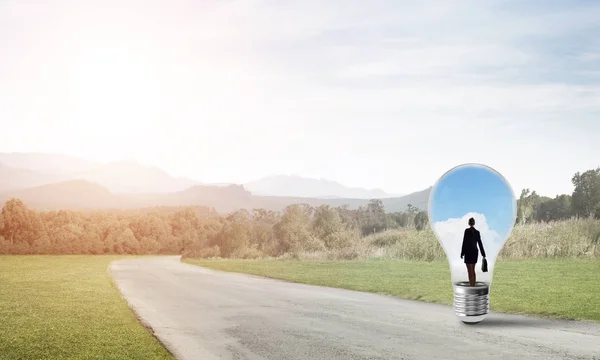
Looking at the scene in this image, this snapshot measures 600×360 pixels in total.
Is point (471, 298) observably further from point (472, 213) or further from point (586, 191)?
point (586, 191)

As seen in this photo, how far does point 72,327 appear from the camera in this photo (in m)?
14.5

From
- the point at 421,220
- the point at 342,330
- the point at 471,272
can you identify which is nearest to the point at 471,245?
the point at 471,272

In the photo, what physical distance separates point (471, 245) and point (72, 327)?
880 centimetres

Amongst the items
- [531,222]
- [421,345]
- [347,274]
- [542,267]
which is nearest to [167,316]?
[421,345]

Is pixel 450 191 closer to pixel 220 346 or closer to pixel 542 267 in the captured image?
pixel 220 346

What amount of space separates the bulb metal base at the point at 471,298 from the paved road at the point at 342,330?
0.39m

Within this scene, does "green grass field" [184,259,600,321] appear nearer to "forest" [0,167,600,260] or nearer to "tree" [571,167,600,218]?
"forest" [0,167,600,260]

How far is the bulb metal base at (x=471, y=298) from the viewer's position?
38.4 ft

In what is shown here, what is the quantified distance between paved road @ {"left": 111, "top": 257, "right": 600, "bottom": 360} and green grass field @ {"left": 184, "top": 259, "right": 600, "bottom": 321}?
1.19m

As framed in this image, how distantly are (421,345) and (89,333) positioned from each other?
6.83 metres

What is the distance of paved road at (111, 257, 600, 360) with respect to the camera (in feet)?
34.5

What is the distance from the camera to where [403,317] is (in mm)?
14352

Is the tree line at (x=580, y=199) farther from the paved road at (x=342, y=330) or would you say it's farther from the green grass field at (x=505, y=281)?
the paved road at (x=342, y=330)

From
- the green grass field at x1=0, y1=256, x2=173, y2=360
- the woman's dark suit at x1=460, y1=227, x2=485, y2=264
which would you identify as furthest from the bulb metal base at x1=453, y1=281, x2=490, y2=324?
the green grass field at x1=0, y1=256, x2=173, y2=360
